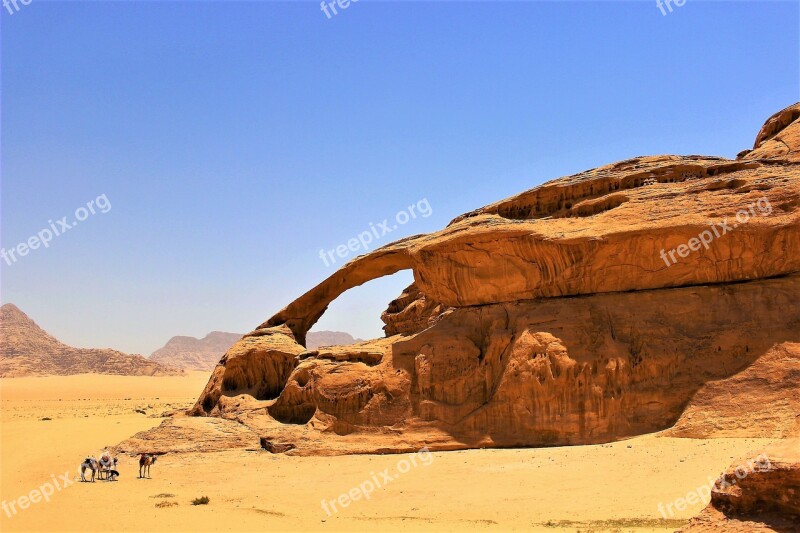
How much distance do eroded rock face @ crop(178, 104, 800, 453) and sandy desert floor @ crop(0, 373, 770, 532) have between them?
4.04ft

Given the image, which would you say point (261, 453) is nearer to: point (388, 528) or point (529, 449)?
point (529, 449)

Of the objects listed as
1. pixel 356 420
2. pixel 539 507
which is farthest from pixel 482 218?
pixel 539 507

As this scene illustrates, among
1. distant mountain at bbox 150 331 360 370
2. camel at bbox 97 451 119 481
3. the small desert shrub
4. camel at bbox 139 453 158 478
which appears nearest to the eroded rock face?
camel at bbox 139 453 158 478

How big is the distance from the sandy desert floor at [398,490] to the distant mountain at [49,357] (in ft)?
212

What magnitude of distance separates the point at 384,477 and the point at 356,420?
14.8 feet

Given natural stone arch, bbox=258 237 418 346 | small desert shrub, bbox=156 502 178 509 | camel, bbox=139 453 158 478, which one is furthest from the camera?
natural stone arch, bbox=258 237 418 346

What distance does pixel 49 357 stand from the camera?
81.7 metres

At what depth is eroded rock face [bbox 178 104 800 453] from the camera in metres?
16.5

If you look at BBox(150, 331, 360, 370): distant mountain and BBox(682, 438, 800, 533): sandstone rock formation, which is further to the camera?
BBox(150, 331, 360, 370): distant mountain

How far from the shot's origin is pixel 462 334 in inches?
774

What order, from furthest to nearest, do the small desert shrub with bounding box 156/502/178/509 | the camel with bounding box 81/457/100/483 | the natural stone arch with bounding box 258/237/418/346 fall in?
the natural stone arch with bounding box 258/237/418/346, the camel with bounding box 81/457/100/483, the small desert shrub with bounding box 156/502/178/509

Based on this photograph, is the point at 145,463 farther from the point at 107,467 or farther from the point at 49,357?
the point at 49,357

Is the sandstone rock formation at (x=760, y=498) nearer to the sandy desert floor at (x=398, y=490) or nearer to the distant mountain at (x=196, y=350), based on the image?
the sandy desert floor at (x=398, y=490)

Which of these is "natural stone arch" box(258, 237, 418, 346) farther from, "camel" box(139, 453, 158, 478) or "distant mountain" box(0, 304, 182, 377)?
"distant mountain" box(0, 304, 182, 377)
